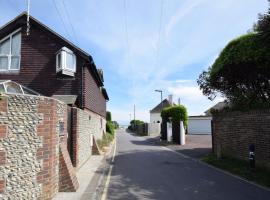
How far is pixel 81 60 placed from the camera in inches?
800

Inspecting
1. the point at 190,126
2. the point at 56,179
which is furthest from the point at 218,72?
the point at 190,126

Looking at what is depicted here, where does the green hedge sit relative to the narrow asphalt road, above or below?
above

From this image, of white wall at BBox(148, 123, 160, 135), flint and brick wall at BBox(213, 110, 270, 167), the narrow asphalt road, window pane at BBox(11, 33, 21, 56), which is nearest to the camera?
the narrow asphalt road

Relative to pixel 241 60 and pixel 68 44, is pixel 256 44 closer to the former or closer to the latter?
pixel 241 60

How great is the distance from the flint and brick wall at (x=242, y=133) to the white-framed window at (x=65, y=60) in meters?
9.58

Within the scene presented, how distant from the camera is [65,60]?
1962 cm

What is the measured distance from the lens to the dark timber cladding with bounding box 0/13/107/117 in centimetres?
1986

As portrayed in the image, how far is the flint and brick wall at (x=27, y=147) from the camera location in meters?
6.72

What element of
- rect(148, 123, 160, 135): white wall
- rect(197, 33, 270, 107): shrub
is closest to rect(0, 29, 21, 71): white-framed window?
rect(197, 33, 270, 107): shrub

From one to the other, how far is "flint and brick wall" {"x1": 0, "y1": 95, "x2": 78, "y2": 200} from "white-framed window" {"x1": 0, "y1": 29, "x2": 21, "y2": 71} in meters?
13.0

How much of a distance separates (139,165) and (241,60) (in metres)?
7.32

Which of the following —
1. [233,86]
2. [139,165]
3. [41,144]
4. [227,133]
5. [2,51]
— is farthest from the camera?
[2,51]

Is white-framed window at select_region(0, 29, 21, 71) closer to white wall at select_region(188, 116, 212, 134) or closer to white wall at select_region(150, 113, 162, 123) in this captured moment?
A: white wall at select_region(188, 116, 212, 134)

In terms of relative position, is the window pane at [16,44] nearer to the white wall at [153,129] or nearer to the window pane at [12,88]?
the window pane at [12,88]
